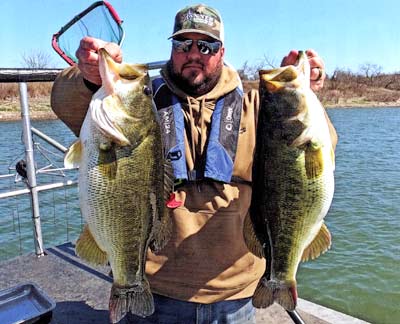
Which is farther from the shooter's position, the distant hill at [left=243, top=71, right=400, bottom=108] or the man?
the distant hill at [left=243, top=71, right=400, bottom=108]

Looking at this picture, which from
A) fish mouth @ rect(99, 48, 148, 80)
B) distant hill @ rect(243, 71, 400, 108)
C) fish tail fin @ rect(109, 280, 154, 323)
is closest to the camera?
fish mouth @ rect(99, 48, 148, 80)

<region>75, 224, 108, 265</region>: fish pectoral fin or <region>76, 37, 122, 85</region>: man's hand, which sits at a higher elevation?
<region>76, 37, 122, 85</region>: man's hand

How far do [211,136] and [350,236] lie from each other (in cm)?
881

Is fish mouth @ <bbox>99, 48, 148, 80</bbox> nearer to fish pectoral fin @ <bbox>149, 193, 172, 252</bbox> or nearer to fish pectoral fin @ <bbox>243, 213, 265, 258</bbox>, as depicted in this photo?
fish pectoral fin @ <bbox>149, 193, 172, 252</bbox>

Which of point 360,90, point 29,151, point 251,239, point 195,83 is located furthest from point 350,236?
point 360,90

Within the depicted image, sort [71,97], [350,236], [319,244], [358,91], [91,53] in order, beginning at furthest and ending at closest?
[358,91], [350,236], [319,244], [71,97], [91,53]

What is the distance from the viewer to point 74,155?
2439mm

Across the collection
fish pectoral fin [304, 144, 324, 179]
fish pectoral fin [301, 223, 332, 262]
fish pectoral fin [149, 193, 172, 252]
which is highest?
fish pectoral fin [304, 144, 324, 179]

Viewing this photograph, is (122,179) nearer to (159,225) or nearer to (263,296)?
(159,225)

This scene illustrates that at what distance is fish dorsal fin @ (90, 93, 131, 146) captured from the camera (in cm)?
235

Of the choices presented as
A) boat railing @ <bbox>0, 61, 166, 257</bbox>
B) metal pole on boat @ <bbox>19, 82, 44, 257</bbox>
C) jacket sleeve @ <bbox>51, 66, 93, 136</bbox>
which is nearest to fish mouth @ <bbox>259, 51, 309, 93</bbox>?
jacket sleeve @ <bbox>51, 66, 93, 136</bbox>

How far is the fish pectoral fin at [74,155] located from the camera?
2428 millimetres

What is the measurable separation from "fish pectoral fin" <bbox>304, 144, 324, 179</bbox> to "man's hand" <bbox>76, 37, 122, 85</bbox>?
114cm

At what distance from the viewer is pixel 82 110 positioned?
2.72 meters
